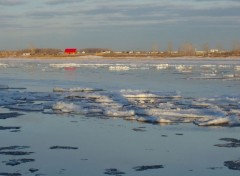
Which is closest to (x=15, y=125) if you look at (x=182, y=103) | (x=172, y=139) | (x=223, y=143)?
(x=172, y=139)

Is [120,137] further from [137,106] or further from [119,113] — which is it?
[137,106]

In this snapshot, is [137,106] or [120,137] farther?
[137,106]

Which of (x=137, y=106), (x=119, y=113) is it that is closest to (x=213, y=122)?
(x=119, y=113)

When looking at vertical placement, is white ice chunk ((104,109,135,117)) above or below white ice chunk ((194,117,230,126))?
above

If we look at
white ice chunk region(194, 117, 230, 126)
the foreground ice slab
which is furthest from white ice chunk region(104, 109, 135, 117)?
white ice chunk region(194, 117, 230, 126)

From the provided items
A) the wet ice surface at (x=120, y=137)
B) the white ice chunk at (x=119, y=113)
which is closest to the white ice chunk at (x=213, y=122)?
the wet ice surface at (x=120, y=137)

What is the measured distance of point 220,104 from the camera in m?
10.9

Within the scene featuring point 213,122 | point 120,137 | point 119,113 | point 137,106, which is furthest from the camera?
point 137,106

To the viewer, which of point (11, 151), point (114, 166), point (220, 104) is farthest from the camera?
point (220, 104)

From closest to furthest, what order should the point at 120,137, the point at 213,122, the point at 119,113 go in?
the point at 120,137, the point at 213,122, the point at 119,113

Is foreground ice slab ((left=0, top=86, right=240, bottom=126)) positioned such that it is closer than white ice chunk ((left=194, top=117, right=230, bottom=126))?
No

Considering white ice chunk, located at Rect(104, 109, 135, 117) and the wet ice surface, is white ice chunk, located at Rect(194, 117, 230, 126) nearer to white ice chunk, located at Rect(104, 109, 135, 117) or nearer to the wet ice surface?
the wet ice surface

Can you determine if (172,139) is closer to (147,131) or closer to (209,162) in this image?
(147,131)

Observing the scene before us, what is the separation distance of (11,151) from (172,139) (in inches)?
89.0
